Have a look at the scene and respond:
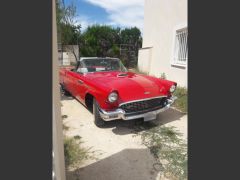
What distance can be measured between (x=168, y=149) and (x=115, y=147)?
2.74 ft

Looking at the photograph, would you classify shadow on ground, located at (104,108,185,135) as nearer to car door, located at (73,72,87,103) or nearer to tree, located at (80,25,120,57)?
car door, located at (73,72,87,103)

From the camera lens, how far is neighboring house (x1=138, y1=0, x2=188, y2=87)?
268 inches

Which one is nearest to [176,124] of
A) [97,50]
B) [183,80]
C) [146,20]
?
[183,80]

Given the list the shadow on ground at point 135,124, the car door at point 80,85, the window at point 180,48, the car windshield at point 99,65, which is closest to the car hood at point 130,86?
the car door at point 80,85

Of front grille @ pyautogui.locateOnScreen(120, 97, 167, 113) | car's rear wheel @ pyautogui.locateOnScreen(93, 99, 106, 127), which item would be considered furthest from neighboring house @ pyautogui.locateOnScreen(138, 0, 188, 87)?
car's rear wheel @ pyautogui.locateOnScreen(93, 99, 106, 127)

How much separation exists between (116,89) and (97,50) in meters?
13.4

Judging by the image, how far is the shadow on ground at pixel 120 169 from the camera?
2498mm

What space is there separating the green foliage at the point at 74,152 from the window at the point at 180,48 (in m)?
4.76

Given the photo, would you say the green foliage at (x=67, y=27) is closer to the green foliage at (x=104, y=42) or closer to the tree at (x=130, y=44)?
the green foliage at (x=104, y=42)

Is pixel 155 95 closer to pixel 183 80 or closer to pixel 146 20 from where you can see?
pixel 183 80

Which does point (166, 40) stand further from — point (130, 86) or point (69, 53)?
point (69, 53)

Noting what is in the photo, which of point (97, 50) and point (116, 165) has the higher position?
point (97, 50)

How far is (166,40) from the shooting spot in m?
7.93

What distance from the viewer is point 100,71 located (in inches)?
187
